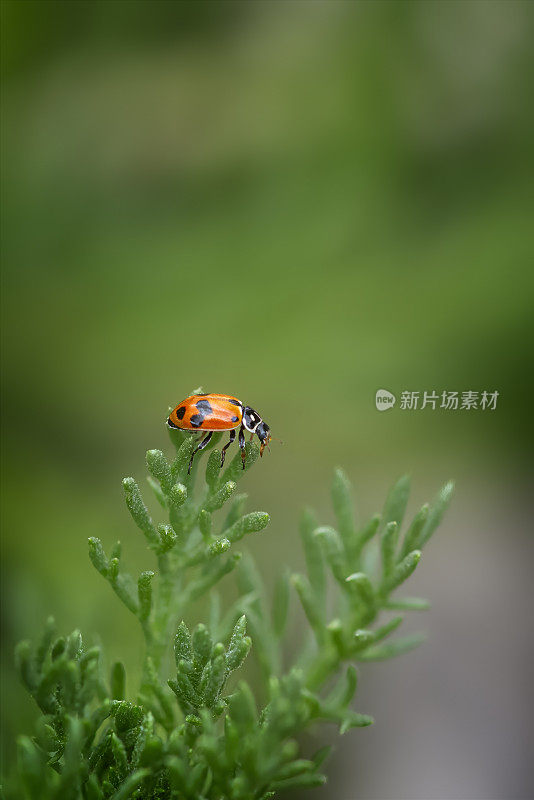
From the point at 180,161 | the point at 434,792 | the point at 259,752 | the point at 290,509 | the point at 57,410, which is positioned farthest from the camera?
the point at 180,161

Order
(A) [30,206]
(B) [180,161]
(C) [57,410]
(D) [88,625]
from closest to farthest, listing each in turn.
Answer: (D) [88,625]
(C) [57,410]
(A) [30,206]
(B) [180,161]

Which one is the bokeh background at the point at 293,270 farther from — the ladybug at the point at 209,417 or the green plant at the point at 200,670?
the green plant at the point at 200,670

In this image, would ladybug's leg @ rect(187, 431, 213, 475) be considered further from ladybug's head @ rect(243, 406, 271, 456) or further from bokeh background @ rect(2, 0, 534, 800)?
bokeh background @ rect(2, 0, 534, 800)

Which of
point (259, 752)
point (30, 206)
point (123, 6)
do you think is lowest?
point (259, 752)

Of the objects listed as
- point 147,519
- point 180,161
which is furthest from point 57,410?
point 147,519

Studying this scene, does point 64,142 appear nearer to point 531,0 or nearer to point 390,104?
point 390,104

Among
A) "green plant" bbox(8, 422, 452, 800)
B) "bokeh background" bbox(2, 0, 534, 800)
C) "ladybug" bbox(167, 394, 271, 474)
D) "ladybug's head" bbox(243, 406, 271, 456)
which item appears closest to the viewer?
"green plant" bbox(8, 422, 452, 800)

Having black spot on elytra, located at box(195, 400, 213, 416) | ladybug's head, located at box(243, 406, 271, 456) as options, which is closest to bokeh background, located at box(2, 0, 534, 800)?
ladybug's head, located at box(243, 406, 271, 456)
